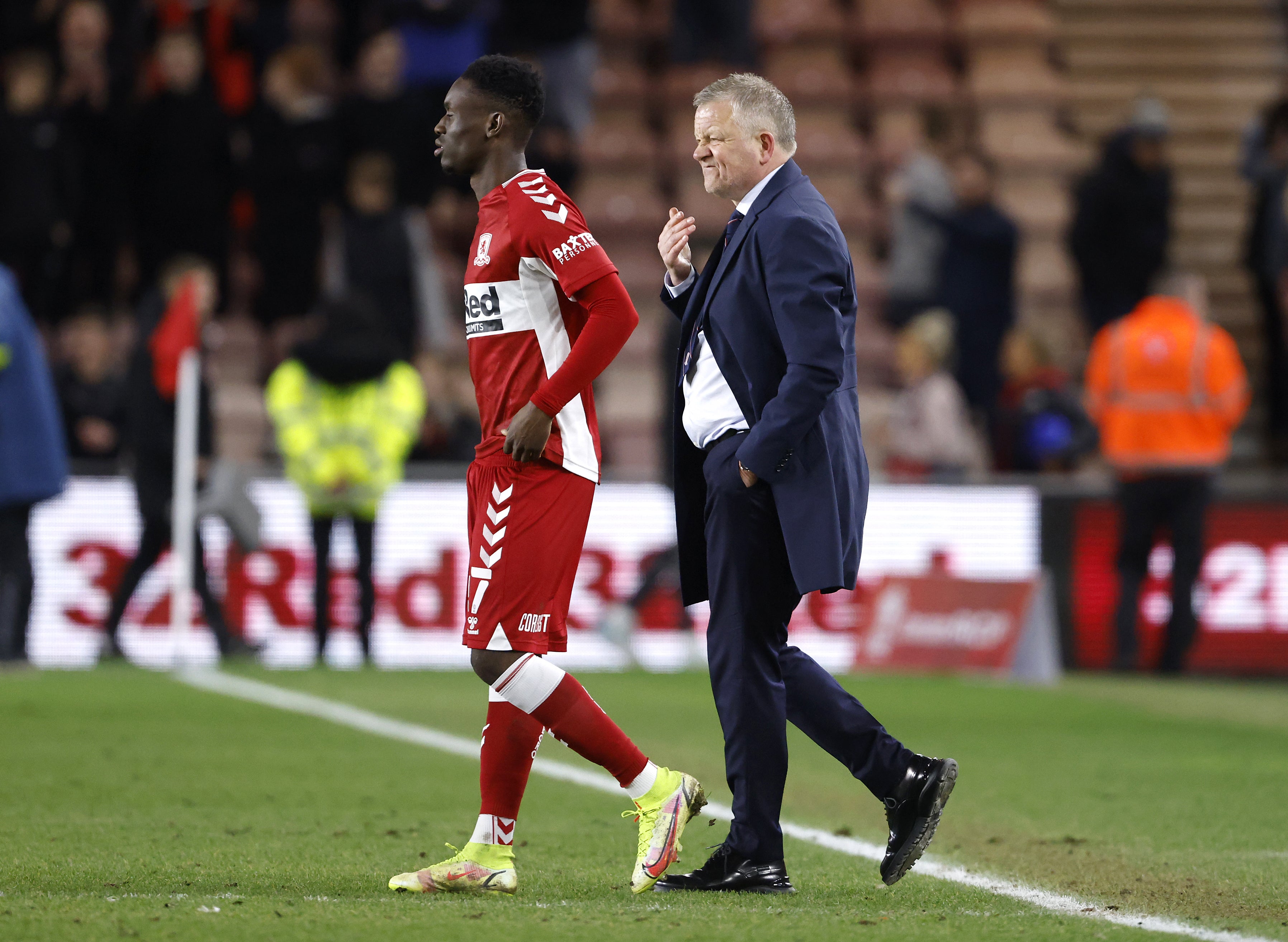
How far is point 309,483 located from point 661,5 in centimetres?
839

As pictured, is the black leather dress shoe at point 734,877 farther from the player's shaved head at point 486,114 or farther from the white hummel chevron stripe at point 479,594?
the player's shaved head at point 486,114

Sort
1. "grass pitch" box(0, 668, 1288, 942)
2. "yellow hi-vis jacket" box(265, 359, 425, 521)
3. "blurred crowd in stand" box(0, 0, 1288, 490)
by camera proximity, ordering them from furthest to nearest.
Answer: "blurred crowd in stand" box(0, 0, 1288, 490) → "yellow hi-vis jacket" box(265, 359, 425, 521) → "grass pitch" box(0, 668, 1288, 942)

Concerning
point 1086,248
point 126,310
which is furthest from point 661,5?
point 126,310

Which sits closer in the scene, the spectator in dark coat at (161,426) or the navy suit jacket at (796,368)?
the navy suit jacket at (796,368)

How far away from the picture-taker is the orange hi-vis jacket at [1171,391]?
41.2 feet

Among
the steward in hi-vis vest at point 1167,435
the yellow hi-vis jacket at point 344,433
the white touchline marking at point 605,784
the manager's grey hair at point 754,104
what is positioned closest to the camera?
the white touchline marking at point 605,784

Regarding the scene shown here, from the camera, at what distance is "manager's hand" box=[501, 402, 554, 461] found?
4742 millimetres

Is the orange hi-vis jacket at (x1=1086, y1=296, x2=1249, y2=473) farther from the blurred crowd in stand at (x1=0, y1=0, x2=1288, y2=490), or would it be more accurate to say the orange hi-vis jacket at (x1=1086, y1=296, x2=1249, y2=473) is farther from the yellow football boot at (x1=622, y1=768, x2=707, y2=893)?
the yellow football boot at (x1=622, y1=768, x2=707, y2=893)

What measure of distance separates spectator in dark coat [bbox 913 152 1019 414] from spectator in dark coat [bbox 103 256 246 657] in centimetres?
576

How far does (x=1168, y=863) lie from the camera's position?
539 centimetres

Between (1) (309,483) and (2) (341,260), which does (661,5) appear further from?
(1) (309,483)

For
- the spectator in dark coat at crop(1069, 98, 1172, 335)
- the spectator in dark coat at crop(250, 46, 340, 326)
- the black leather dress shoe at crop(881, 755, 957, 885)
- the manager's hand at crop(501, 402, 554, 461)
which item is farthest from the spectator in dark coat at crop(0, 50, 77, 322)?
the black leather dress shoe at crop(881, 755, 957, 885)

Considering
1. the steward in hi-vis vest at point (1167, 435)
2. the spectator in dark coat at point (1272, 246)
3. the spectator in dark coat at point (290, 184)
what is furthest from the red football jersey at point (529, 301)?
the spectator in dark coat at point (1272, 246)

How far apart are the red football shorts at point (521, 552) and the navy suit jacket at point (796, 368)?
1.15ft
